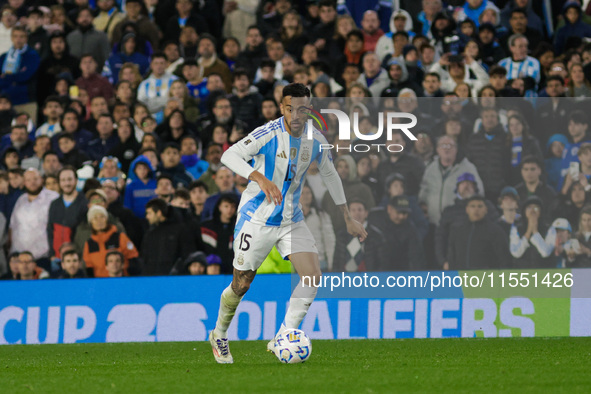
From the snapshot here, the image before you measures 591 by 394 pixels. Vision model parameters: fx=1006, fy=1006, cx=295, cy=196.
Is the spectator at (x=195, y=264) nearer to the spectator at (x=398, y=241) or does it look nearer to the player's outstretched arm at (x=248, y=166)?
the spectator at (x=398, y=241)

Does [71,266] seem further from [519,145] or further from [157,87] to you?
[519,145]

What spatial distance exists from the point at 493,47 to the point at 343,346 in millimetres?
6487

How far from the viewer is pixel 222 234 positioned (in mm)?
12367

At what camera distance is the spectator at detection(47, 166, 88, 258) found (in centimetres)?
1290

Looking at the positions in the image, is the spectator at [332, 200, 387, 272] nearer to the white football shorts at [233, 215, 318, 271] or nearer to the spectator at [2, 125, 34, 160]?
the white football shorts at [233, 215, 318, 271]

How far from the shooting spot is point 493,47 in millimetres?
15039

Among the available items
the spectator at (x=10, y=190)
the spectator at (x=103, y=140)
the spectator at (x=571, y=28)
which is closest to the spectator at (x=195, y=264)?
the spectator at (x=10, y=190)

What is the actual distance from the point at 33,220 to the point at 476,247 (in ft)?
18.6

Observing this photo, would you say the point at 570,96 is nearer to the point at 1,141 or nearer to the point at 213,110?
the point at 213,110

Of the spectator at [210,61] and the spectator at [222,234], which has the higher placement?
the spectator at [210,61]

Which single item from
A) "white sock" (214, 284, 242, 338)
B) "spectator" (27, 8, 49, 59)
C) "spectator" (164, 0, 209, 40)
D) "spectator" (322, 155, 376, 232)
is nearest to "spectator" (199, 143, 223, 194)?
"spectator" (322, 155, 376, 232)

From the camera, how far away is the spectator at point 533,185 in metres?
11.7

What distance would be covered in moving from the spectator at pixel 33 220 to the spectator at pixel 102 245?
71 centimetres

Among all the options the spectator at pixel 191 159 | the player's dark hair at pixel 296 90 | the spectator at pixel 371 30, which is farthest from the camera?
the spectator at pixel 371 30
